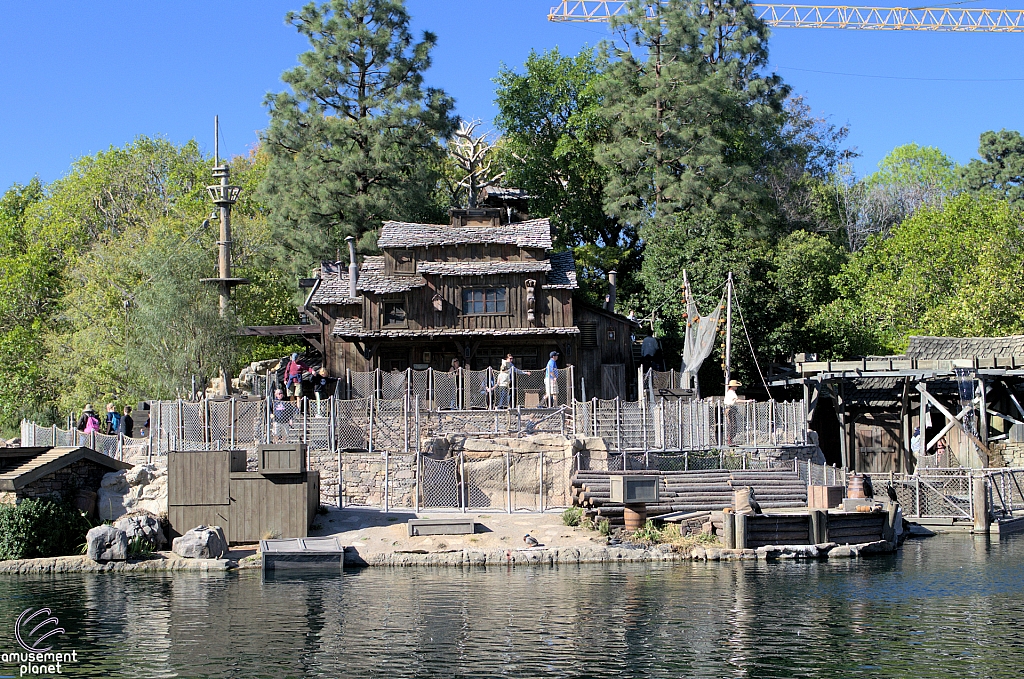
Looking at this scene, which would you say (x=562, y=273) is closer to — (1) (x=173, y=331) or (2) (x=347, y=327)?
(2) (x=347, y=327)

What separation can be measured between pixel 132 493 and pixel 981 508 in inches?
982

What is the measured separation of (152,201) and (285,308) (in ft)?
43.7

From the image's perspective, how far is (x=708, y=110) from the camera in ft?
181

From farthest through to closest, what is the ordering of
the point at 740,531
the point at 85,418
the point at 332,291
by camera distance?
the point at 332,291, the point at 85,418, the point at 740,531

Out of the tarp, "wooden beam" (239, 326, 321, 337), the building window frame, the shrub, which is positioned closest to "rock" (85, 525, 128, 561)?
the shrub

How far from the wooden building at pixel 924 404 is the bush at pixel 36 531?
26372mm

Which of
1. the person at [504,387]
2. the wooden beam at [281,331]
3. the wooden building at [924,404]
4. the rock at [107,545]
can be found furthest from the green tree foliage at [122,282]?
the wooden building at [924,404]

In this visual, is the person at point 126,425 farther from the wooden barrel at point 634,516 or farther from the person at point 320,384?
the wooden barrel at point 634,516

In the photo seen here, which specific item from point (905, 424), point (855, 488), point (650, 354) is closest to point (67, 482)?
point (855, 488)

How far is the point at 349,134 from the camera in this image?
176 feet

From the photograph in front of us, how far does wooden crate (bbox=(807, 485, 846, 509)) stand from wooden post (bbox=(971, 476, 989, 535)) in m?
4.35

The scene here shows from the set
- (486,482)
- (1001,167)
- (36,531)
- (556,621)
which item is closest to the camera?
(556,621)

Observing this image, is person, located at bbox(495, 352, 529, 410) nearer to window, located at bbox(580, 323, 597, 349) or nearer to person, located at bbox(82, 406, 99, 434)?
window, located at bbox(580, 323, 597, 349)

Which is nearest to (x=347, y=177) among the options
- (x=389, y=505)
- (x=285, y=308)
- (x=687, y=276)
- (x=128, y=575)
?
(x=285, y=308)
